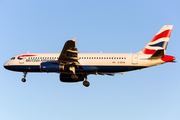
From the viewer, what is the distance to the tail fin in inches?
2234

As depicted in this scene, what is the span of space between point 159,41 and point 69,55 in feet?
48.5

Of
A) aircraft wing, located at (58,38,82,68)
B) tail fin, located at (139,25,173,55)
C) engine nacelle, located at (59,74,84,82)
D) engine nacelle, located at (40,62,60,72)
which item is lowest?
engine nacelle, located at (59,74,84,82)

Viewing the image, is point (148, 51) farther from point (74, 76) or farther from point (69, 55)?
point (69, 55)

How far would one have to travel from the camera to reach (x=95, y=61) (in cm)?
5662

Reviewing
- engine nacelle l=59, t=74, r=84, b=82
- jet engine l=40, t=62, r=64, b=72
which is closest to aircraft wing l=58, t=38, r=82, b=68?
jet engine l=40, t=62, r=64, b=72

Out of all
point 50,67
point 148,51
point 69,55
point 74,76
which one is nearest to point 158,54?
point 148,51

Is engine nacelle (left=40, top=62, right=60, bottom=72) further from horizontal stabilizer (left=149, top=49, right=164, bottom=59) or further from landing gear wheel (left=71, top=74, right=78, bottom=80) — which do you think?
horizontal stabilizer (left=149, top=49, right=164, bottom=59)

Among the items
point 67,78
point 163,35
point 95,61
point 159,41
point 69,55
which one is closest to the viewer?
point 69,55

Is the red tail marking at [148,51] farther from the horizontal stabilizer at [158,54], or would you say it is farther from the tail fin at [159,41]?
the horizontal stabilizer at [158,54]

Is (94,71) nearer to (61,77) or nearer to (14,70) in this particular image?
(61,77)

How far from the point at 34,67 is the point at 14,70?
165 inches

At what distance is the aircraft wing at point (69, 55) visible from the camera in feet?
168

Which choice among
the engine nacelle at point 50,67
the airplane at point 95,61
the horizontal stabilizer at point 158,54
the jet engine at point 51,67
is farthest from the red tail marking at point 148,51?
the engine nacelle at point 50,67

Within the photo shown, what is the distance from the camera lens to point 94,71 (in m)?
57.7
